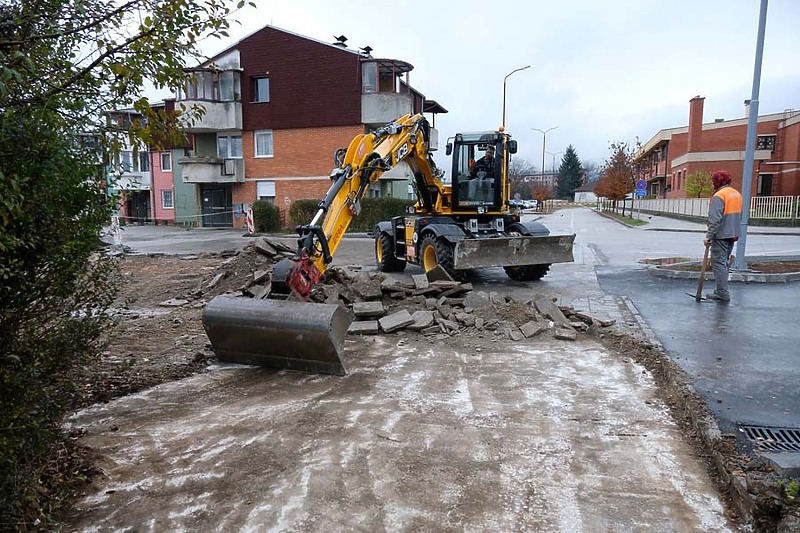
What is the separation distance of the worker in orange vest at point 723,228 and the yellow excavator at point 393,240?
9.82ft

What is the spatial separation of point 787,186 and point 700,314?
137 ft

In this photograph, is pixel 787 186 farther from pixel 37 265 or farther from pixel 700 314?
pixel 37 265

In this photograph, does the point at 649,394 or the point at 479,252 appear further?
the point at 479,252

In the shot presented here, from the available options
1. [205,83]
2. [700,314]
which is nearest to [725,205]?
[700,314]

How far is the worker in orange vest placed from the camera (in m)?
9.97

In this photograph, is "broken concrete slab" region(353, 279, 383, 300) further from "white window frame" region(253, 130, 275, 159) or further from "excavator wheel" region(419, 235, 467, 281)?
"white window frame" region(253, 130, 275, 159)

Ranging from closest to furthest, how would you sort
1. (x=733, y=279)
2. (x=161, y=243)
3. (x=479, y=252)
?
(x=479, y=252) → (x=733, y=279) → (x=161, y=243)

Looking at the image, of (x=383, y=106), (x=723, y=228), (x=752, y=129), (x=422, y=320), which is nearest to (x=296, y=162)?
(x=383, y=106)

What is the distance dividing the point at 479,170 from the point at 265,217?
75.1 ft

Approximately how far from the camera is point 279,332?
633 centimetres

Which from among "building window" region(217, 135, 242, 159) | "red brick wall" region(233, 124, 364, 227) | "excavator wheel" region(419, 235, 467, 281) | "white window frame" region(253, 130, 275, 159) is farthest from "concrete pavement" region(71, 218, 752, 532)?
"building window" region(217, 135, 242, 159)

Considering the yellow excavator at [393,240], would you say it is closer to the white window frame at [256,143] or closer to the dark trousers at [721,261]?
the dark trousers at [721,261]

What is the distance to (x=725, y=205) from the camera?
9984 millimetres

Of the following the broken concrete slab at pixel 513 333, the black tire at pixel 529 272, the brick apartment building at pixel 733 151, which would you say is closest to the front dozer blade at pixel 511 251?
the black tire at pixel 529 272
